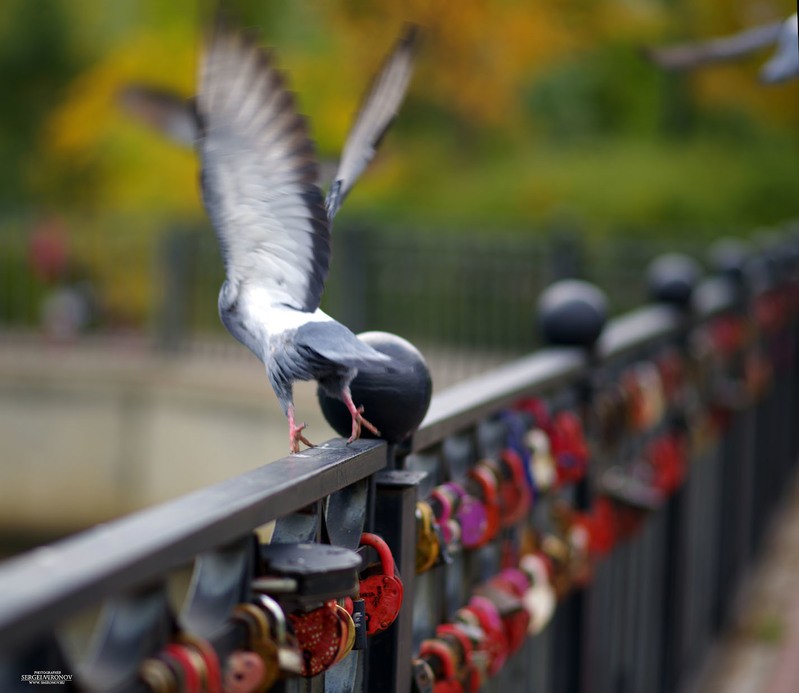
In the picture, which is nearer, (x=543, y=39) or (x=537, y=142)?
(x=543, y=39)

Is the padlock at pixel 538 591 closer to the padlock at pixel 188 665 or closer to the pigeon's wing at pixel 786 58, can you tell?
the pigeon's wing at pixel 786 58

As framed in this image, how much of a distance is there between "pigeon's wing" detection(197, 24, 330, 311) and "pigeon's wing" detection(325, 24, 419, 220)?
7.0 inches

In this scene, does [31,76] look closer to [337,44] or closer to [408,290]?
[337,44]

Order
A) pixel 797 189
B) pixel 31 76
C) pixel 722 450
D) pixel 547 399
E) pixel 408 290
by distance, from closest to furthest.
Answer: pixel 547 399, pixel 722 450, pixel 408 290, pixel 797 189, pixel 31 76

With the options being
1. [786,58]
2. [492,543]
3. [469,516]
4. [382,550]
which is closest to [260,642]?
[382,550]

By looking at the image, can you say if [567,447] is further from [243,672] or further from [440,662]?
[243,672]

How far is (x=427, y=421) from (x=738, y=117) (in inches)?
745

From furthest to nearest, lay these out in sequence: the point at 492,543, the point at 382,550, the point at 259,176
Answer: the point at 492,543 → the point at 259,176 → the point at 382,550

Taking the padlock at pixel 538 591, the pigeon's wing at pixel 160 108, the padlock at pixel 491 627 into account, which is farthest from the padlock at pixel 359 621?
the pigeon's wing at pixel 160 108

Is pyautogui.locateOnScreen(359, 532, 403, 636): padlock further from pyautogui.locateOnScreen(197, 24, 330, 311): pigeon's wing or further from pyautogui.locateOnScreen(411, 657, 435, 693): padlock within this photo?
pyautogui.locateOnScreen(197, 24, 330, 311): pigeon's wing

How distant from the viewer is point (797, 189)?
18234 millimetres

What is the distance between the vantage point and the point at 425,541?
2.24 m

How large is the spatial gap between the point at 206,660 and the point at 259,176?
0.95 meters

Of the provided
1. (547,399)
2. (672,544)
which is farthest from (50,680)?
(672,544)
